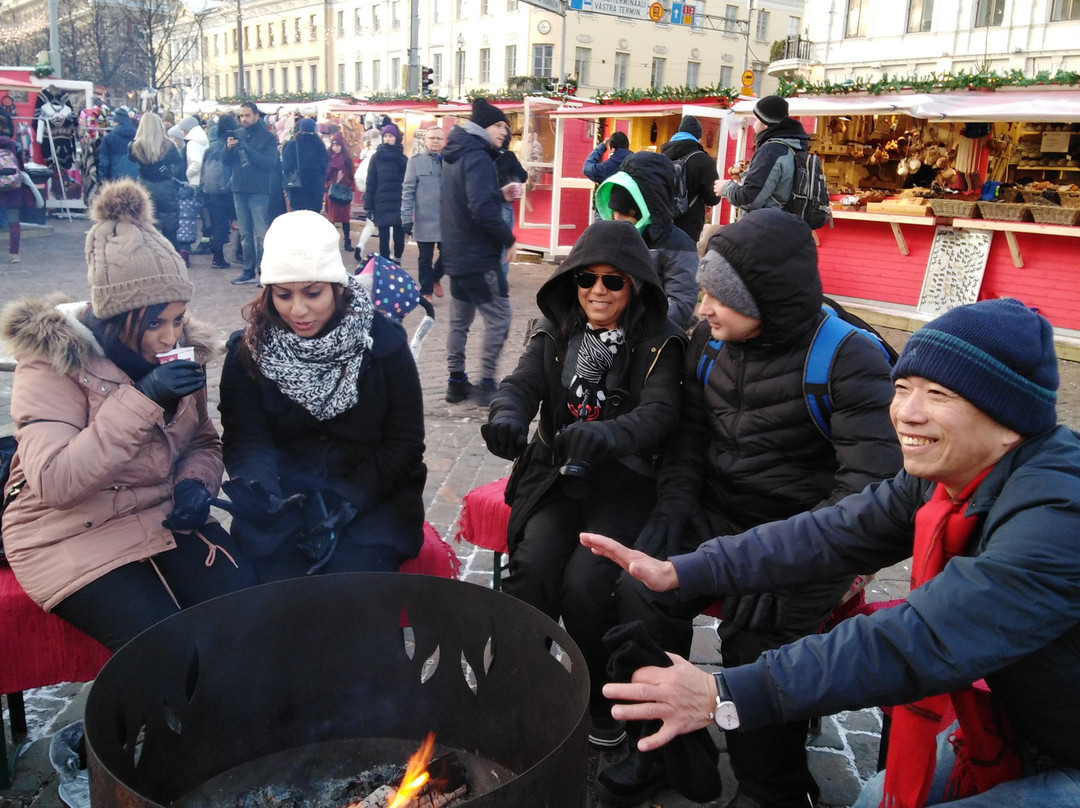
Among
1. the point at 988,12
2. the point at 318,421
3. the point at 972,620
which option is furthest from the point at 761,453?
the point at 988,12

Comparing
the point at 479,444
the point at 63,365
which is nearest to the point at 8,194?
the point at 479,444

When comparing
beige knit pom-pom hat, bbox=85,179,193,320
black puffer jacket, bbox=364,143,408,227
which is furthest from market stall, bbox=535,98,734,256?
beige knit pom-pom hat, bbox=85,179,193,320

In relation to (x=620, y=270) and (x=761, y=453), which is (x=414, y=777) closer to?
(x=761, y=453)

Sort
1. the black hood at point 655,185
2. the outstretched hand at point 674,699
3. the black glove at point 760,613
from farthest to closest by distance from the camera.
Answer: the black hood at point 655,185, the black glove at point 760,613, the outstretched hand at point 674,699

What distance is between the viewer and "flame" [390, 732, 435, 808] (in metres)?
2.18

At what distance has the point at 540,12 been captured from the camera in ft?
157

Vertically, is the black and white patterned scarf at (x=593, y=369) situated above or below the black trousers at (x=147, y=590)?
above

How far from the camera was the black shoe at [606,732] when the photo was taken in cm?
296

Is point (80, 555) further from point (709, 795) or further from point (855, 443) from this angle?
point (855, 443)

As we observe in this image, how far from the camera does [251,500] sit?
2.81m

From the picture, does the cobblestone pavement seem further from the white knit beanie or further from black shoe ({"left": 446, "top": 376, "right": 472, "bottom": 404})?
the white knit beanie

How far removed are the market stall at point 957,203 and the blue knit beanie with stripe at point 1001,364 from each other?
8167mm

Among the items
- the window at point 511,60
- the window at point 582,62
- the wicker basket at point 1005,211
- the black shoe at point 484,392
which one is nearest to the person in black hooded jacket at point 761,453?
the black shoe at point 484,392

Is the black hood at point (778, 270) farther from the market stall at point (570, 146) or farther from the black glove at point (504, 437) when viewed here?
the market stall at point (570, 146)
